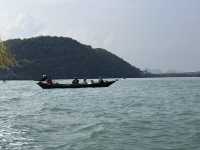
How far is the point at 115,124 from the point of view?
4059 centimetres

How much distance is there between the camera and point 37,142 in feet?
98.2

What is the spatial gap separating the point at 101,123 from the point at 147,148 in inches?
525

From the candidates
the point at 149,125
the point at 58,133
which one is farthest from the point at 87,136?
the point at 149,125

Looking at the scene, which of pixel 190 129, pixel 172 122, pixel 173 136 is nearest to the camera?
pixel 173 136

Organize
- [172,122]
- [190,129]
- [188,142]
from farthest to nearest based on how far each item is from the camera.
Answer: [172,122] < [190,129] < [188,142]

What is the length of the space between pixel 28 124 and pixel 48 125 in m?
2.05

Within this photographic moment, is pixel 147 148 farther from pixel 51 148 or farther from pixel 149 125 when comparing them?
pixel 149 125

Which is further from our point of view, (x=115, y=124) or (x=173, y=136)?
(x=115, y=124)

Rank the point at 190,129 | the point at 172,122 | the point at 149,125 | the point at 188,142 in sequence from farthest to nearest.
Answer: the point at 172,122
the point at 149,125
the point at 190,129
the point at 188,142

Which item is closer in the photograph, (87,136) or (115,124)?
(87,136)

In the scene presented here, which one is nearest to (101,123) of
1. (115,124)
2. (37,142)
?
(115,124)

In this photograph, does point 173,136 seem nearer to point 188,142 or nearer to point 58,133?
point 188,142

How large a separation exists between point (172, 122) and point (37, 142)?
15499mm

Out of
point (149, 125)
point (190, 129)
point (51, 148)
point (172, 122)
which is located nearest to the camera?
point (51, 148)
